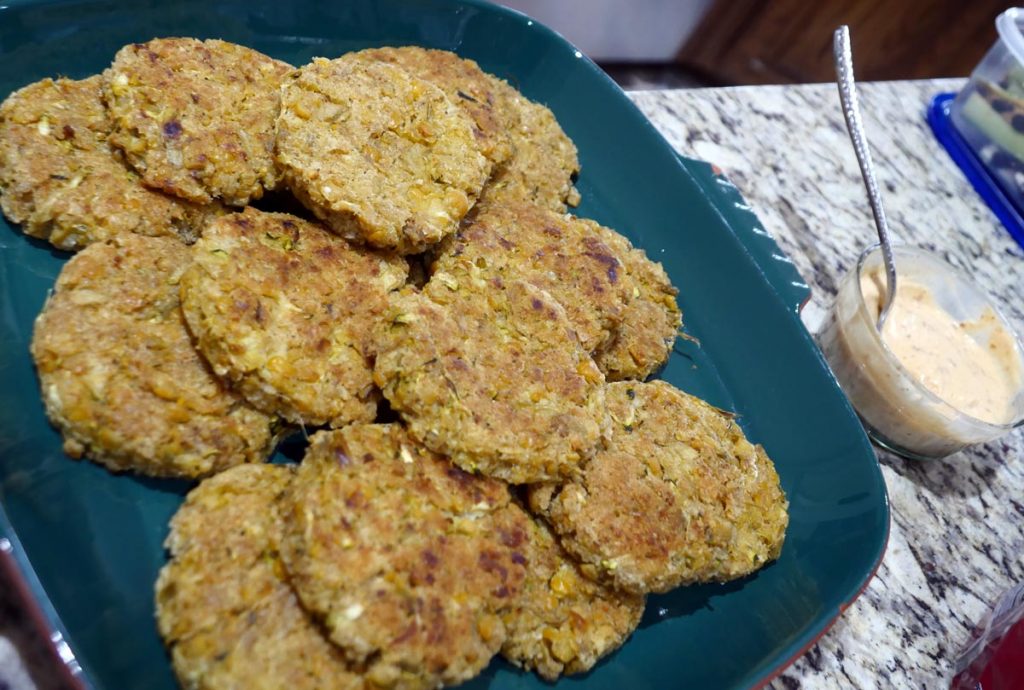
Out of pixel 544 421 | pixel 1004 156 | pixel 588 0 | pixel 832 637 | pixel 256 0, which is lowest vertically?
pixel 832 637

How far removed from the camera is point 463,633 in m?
1.33

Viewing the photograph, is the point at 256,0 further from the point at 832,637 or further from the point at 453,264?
the point at 832,637

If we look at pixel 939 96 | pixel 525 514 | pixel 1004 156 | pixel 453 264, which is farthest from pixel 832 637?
pixel 939 96

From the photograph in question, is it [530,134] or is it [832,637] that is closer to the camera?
[832,637]

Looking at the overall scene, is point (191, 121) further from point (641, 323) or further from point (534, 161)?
point (641, 323)

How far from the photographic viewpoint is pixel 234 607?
1.28 meters

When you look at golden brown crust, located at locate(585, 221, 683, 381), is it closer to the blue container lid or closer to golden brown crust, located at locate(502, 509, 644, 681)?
golden brown crust, located at locate(502, 509, 644, 681)

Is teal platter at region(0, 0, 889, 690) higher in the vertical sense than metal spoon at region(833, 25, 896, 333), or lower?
lower

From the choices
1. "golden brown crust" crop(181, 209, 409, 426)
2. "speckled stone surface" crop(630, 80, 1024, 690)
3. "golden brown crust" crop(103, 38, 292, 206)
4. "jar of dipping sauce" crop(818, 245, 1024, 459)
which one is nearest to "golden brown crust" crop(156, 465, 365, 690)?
"golden brown crust" crop(181, 209, 409, 426)

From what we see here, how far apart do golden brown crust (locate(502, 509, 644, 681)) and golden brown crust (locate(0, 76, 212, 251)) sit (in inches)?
43.9

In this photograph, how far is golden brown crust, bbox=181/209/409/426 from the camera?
144 centimetres

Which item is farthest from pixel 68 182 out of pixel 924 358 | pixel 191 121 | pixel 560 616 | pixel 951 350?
pixel 951 350

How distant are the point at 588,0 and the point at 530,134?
6.41 feet

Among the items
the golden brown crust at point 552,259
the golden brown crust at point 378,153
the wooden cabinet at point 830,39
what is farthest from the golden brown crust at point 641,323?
the wooden cabinet at point 830,39
